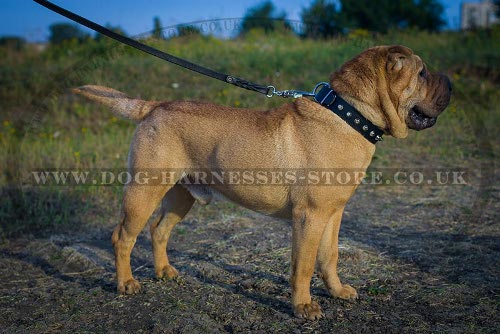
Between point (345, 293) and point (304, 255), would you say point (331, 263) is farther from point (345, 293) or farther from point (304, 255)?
point (304, 255)

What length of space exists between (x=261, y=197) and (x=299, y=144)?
471mm

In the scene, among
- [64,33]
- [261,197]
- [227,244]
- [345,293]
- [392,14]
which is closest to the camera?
[261,197]

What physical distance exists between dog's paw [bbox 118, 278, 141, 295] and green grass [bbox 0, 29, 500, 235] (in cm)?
216

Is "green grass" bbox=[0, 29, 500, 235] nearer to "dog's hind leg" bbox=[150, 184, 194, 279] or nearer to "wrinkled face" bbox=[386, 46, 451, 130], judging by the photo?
"dog's hind leg" bbox=[150, 184, 194, 279]

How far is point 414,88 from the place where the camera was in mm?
3635

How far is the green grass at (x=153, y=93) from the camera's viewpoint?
7172 mm

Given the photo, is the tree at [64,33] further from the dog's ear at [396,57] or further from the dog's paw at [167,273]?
the dog's ear at [396,57]

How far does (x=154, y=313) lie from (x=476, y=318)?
6.97ft

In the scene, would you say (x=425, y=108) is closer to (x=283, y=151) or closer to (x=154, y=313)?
(x=283, y=151)

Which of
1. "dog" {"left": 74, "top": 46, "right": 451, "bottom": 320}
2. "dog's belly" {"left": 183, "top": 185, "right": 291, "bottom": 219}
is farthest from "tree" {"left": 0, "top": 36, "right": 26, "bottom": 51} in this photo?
"dog's belly" {"left": 183, "top": 185, "right": 291, "bottom": 219}

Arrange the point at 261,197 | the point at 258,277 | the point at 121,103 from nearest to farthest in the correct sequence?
the point at 261,197 → the point at 121,103 → the point at 258,277

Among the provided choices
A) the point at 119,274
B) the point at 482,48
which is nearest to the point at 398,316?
the point at 119,274

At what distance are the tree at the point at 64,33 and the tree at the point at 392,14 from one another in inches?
294

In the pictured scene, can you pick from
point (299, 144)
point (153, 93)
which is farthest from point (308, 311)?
point (153, 93)
